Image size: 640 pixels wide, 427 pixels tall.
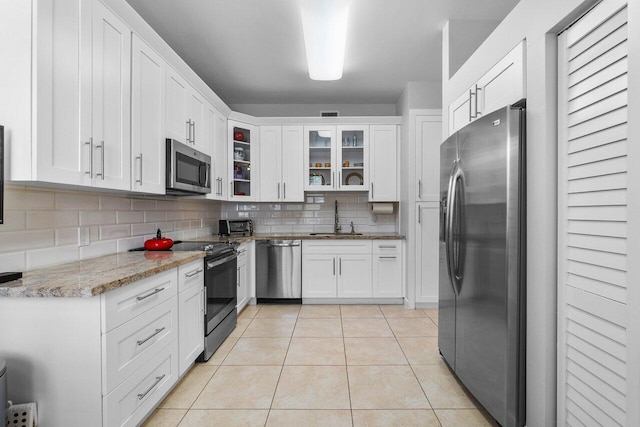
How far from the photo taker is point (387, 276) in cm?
409

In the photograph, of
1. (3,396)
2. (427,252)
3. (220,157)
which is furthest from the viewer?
(427,252)

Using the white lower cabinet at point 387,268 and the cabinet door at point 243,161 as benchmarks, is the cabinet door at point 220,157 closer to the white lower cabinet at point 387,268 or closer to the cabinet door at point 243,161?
the cabinet door at point 243,161

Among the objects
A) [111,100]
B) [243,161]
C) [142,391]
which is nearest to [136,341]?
[142,391]

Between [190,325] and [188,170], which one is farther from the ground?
[188,170]

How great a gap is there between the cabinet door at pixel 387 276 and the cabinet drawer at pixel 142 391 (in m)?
2.57

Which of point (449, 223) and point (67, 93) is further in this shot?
point (449, 223)

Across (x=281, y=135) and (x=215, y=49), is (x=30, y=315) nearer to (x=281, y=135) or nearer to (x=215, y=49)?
(x=215, y=49)

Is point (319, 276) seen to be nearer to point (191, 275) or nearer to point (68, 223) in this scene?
point (191, 275)

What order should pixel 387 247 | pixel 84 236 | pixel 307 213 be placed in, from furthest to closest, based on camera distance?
pixel 307 213 → pixel 387 247 → pixel 84 236

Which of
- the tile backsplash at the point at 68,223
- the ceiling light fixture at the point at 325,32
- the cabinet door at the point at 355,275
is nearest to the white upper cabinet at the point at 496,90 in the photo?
the ceiling light fixture at the point at 325,32

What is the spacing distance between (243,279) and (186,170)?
1529mm

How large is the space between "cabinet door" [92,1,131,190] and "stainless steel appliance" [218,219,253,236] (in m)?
2.14

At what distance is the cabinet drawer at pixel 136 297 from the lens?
144cm


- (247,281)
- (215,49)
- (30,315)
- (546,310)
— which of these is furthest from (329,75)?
(30,315)
